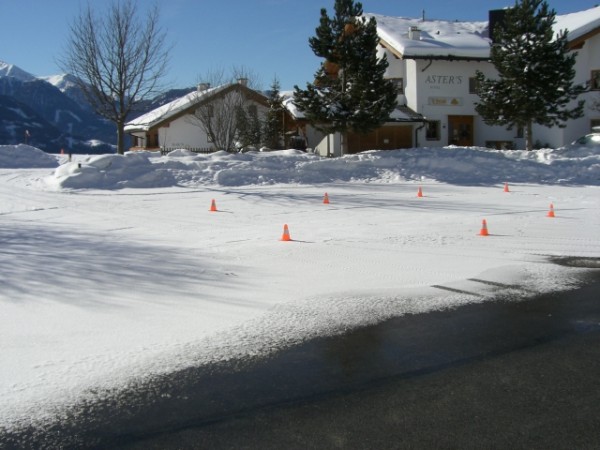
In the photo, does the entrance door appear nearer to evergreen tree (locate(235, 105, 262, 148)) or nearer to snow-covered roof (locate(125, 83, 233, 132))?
evergreen tree (locate(235, 105, 262, 148))

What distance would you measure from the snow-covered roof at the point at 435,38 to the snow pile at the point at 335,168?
33.5 feet

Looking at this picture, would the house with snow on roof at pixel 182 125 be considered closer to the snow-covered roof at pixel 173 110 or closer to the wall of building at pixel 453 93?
the snow-covered roof at pixel 173 110

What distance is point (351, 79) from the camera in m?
28.5

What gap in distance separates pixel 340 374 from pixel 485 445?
148cm

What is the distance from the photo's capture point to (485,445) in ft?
12.1

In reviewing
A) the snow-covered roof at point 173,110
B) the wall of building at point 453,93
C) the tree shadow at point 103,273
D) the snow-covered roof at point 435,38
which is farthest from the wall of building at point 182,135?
the tree shadow at point 103,273

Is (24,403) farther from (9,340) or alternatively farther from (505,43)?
(505,43)

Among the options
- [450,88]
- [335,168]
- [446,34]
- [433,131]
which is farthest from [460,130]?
[335,168]

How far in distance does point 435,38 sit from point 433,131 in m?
6.39

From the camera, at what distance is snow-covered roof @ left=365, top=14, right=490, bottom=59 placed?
35.7m

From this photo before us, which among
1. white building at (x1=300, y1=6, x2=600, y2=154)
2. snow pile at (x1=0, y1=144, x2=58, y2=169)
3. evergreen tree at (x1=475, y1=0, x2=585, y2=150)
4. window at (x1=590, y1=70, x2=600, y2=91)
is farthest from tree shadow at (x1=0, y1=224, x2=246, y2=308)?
window at (x1=590, y1=70, x2=600, y2=91)

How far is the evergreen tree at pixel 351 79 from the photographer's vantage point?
1096 inches

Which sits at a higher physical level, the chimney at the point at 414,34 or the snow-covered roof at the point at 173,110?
the chimney at the point at 414,34

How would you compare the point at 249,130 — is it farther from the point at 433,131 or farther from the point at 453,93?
the point at 453,93
